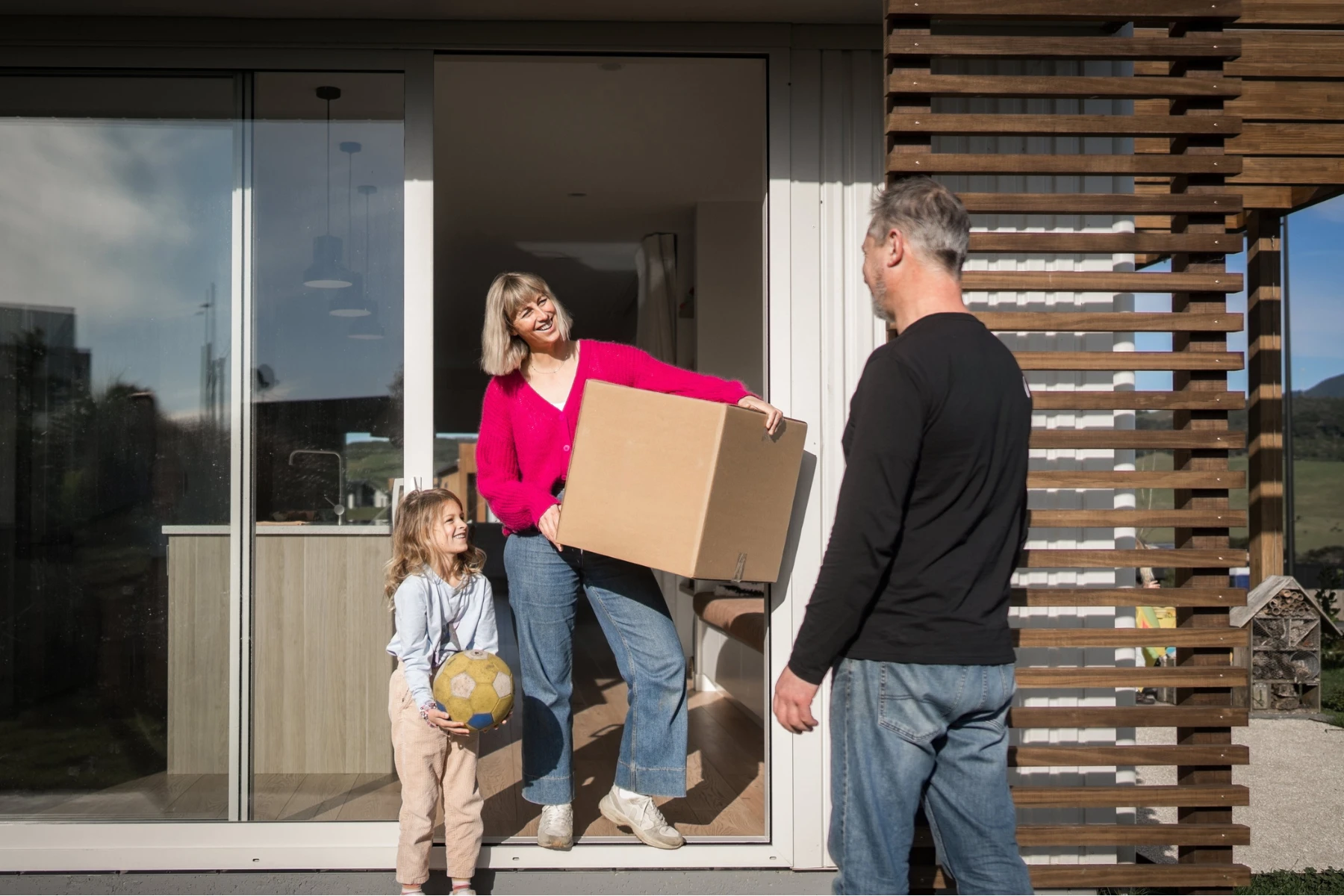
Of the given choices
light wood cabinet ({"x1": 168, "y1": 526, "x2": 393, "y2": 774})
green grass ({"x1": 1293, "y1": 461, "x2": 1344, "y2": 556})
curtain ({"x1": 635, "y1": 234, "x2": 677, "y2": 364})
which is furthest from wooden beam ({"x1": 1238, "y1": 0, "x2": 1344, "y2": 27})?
green grass ({"x1": 1293, "y1": 461, "x2": 1344, "y2": 556})

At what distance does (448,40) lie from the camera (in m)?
3.29

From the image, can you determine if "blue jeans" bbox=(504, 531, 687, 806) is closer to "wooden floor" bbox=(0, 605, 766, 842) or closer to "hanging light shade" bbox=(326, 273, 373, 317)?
"wooden floor" bbox=(0, 605, 766, 842)

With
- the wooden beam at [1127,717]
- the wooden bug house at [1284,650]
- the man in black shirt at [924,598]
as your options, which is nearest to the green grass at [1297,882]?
the wooden beam at [1127,717]

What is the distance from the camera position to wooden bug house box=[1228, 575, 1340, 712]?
675cm

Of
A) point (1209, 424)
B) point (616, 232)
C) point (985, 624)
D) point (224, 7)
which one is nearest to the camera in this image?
point (985, 624)

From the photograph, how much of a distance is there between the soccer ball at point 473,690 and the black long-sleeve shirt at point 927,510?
3.76 feet

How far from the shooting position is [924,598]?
1.81m

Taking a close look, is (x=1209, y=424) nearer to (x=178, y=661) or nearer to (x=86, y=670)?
(x=178, y=661)

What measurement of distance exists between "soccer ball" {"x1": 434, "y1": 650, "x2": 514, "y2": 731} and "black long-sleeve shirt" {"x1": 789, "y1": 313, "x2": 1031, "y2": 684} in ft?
3.76

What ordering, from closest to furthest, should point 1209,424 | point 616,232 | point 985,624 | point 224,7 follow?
point 985,624, point 1209,424, point 224,7, point 616,232

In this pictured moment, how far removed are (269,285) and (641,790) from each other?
1.83 metres

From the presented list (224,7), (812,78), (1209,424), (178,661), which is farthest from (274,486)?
(1209,424)

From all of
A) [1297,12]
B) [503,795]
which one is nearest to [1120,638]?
[503,795]

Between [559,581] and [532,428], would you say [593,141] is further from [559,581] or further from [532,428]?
[559,581]
